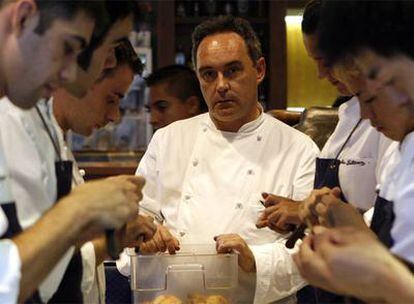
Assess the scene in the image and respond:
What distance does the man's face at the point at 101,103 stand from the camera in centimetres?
196

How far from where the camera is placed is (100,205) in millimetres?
1086

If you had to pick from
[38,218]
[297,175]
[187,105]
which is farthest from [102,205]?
[187,105]

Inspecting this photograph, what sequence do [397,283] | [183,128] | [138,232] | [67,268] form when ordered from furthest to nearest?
[183,128], [138,232], [67,268], [397,283]

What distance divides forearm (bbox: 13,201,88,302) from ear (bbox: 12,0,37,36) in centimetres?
30

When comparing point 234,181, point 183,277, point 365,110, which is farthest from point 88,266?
point 234,181

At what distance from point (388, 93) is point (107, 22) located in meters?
0.50

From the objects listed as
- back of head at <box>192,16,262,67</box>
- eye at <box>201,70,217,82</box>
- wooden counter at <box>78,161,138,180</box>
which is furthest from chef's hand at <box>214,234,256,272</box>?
wooden counter at <box>78,161,138,180</box>

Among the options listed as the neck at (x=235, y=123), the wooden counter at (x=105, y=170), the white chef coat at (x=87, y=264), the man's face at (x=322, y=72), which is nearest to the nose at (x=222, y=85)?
the neck at (x=235, y=123)

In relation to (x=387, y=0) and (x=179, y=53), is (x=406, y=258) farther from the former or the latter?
(x=179, y=53)

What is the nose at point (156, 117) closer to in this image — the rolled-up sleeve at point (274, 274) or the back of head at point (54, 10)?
the rolled-up sleeve at point (274, 274)

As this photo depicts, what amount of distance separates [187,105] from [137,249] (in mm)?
1504

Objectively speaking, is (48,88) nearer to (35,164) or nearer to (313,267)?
(35,164)

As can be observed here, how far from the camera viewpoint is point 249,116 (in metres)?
2.39

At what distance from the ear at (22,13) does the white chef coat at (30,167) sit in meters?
0.17
